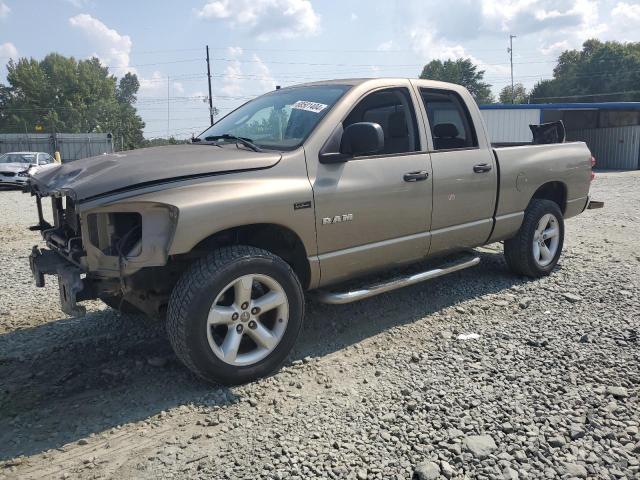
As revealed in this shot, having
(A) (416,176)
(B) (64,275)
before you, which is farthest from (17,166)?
(A) (416,176)

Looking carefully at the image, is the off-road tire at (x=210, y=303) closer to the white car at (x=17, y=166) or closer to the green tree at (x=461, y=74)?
the white car at (x=17, y=166)

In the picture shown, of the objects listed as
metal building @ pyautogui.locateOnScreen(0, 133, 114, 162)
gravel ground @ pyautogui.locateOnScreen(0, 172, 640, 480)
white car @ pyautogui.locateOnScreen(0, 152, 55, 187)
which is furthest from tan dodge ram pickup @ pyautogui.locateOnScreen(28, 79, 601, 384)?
metal building @ pyautogui.locateOnScreen(0, 133, 114, 162)

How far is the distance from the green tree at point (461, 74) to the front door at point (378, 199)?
96134mm

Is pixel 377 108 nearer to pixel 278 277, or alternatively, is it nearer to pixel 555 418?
pixel 278 277

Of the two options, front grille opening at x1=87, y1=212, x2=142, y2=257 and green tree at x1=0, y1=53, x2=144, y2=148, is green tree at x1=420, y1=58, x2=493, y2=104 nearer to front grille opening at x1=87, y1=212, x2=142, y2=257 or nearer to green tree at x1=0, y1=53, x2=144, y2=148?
green tree at x1=0, y1=53, x2=144, y2=148

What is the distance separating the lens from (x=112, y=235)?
3.41 meters

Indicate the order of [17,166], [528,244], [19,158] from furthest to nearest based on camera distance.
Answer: [19,158] → [17,166] → [528,244]

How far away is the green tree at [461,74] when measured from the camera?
9600cm

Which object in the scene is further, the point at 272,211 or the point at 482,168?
the point at 482,168

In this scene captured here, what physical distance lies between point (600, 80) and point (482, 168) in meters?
84.0

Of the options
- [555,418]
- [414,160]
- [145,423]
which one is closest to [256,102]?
[414,160]

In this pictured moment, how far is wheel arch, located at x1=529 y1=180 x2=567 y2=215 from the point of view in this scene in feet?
19.9

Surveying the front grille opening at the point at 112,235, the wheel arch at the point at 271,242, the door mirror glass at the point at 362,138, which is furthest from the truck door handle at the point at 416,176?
the front grille opening at the point at 112,235

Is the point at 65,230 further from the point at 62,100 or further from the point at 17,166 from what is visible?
the point at 62,100
